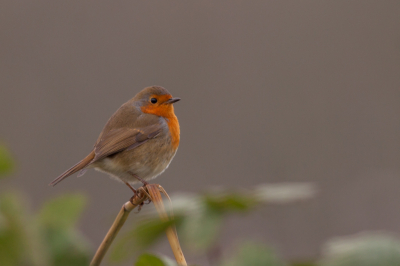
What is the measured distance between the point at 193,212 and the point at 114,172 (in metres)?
2.21

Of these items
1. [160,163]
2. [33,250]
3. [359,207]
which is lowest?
[33,250]

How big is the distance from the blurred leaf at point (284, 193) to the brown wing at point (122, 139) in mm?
2063

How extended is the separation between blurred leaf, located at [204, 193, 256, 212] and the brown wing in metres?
2.06

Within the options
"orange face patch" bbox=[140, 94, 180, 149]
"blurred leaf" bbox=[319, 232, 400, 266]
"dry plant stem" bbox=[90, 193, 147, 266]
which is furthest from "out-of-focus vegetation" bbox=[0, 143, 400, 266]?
"orange face patch" bbox=[140, 94, 180, 149]

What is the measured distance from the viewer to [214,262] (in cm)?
38

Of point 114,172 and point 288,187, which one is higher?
point 114,172

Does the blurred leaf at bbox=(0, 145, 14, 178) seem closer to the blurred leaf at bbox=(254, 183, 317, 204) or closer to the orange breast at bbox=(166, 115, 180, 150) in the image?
the blurred leaf at bbox=(254, 183, 317, 204)

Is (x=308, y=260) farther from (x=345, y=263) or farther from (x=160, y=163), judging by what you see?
(x=160, y=163)

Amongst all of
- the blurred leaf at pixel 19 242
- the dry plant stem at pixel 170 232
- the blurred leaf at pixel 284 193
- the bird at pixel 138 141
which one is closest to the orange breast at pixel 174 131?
the bird at pixel 138 141

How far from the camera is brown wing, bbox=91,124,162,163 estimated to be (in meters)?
2.43

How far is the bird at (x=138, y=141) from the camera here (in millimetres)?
2459

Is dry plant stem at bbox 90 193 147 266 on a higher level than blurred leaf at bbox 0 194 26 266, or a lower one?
higher

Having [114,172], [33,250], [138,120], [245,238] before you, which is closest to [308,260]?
[245,238]

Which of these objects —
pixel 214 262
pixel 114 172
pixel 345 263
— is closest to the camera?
pixel 345 263
